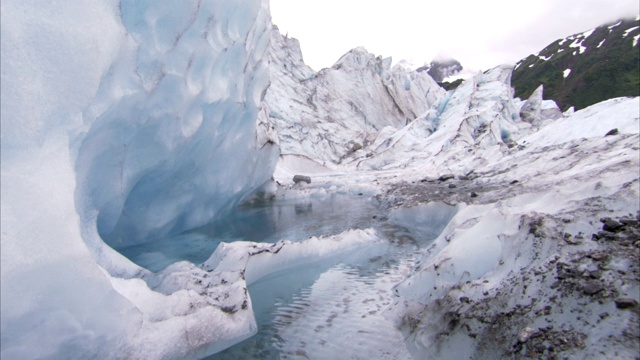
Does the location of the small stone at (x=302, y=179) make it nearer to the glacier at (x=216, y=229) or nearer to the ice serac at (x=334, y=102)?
the ice serac at (x=334, y=102)

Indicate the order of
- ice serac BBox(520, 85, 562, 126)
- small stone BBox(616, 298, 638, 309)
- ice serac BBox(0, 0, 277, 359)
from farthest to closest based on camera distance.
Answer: ice serac BBox(520, 85, 562, 126) < ice serac BBox(0, 0, 277, 359) < small stone BBox(616, 298, 638, 309)

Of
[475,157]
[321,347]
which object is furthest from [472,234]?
[475,157]

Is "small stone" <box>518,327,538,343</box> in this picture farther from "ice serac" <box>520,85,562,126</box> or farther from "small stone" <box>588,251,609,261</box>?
"ice serac" <box>520,85,562,126</box>

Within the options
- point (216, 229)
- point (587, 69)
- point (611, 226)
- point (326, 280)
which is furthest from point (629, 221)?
point (587, 69)

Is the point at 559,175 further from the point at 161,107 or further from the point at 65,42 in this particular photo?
the point at 65,42

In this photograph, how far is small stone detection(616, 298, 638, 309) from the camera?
2.02 metres

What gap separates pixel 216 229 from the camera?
25.5 feet

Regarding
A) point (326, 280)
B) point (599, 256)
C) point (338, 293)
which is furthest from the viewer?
point (326, 280)

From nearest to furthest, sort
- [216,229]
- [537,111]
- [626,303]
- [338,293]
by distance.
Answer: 1. [626,303]
2. [338,293]
3. [216,229]
4. [537,111]

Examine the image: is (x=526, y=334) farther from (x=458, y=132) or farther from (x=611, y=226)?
(x=458, y=132)

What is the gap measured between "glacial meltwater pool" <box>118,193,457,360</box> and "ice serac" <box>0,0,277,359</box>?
1.25ft

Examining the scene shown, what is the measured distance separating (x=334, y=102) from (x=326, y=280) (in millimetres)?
20364

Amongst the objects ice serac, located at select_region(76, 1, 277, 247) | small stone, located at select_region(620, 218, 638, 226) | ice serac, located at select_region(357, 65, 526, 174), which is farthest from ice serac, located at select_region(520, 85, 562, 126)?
small stone, located at select_region(620, 218, 638, 226)

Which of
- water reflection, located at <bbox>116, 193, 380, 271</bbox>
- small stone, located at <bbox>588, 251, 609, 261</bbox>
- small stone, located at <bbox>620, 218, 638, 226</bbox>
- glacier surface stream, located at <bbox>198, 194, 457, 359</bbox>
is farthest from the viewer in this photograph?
water reflection, located at <bbox>116, 193, 380, 271</bbox>
